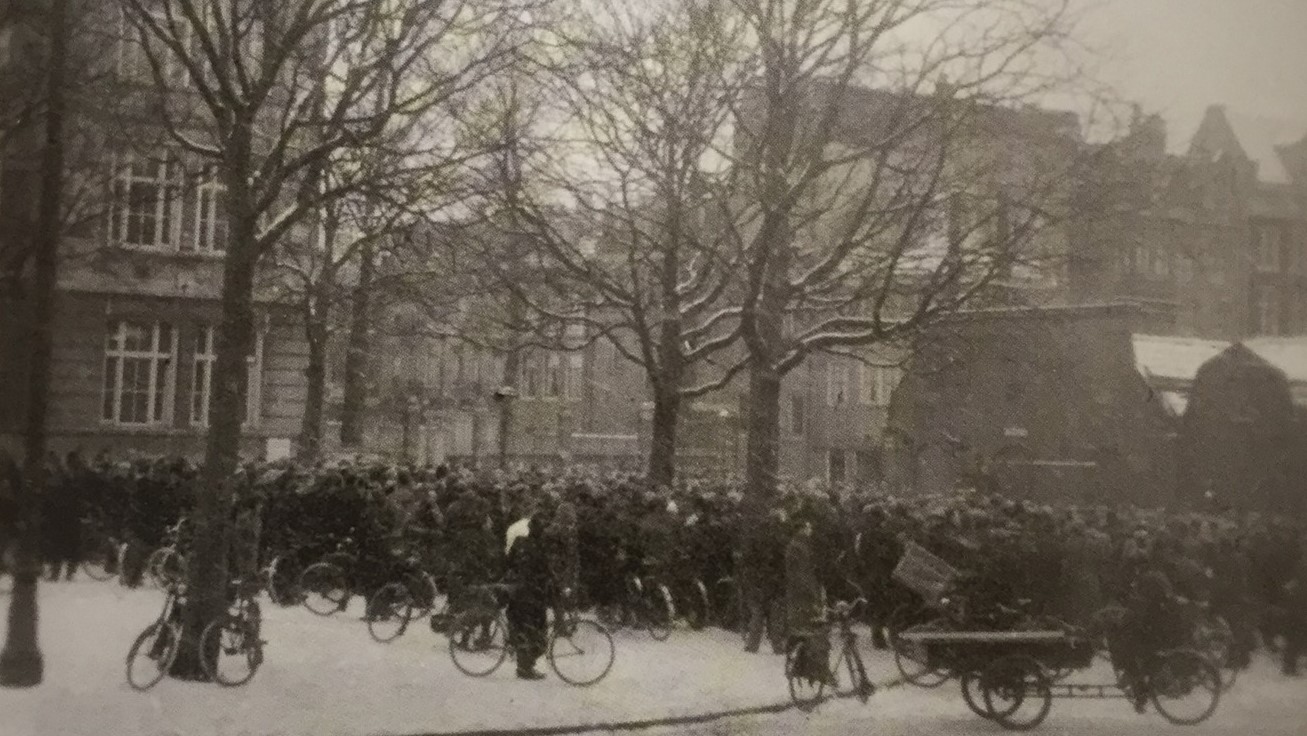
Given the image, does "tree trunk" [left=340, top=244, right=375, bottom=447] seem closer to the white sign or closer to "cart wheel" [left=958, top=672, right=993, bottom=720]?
the white sign

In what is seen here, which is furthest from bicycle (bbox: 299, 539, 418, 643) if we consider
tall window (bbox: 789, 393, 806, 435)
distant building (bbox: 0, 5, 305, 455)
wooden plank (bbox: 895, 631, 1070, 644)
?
tall window (bbox: 789, 393, 806, 435)

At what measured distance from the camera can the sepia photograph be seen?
26.7 feet

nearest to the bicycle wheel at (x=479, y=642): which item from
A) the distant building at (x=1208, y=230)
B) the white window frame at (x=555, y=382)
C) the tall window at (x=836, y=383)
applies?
the distant building at (x=1208, y=230)

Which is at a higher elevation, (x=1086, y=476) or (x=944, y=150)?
(x=944, y=150)

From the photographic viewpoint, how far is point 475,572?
12352 millimetres

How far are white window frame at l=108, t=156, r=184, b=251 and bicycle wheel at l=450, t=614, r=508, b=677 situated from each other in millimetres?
3905

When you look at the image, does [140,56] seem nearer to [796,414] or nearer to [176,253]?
[176,253]

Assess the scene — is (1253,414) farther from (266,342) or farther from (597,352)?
(597,352)

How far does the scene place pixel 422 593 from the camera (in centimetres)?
1232

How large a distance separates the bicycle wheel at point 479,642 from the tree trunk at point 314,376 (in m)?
2.16

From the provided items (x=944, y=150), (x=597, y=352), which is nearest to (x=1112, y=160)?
(x=944, y=150)

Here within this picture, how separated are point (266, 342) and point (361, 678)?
2.81 meters

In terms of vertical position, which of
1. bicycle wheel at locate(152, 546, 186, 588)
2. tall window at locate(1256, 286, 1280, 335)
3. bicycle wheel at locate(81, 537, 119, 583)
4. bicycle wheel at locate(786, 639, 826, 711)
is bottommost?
bicycle wheel at locate(786, 639, 826, 711)

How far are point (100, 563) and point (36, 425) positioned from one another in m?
1.39
